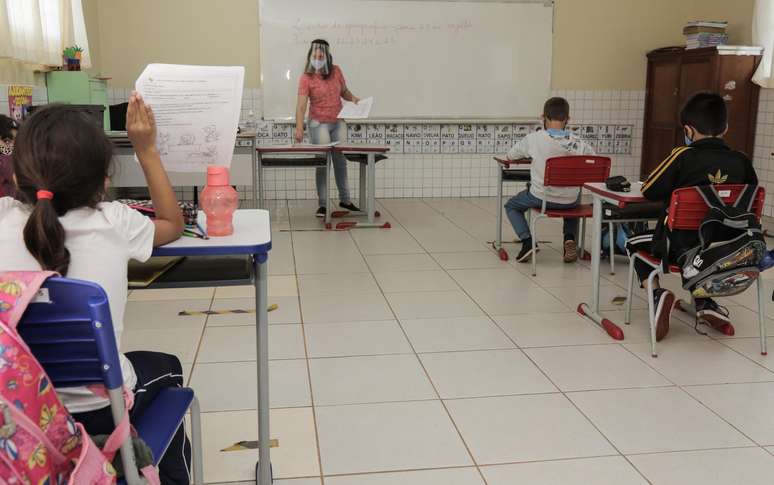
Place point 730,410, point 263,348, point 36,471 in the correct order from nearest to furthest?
point 36,471, point 263,348, point 730,410

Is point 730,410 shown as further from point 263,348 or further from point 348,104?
point 348,104

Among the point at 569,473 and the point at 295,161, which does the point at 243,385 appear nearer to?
the point at 569,473

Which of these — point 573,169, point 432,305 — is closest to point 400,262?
point 432,305

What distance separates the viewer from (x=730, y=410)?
254 centimetres

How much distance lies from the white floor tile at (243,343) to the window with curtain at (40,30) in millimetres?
2173

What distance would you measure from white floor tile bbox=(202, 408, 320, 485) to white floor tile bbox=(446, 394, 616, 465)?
1.68 ft

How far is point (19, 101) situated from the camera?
4375 mm

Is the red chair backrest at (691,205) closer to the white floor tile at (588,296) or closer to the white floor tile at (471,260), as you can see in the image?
the white floor tile at (588,296)

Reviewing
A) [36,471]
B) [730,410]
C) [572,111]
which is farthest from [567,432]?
[572,111]

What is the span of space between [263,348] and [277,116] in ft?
18.1

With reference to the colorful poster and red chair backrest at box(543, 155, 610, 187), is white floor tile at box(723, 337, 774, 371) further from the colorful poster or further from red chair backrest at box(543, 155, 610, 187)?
the colorful poster

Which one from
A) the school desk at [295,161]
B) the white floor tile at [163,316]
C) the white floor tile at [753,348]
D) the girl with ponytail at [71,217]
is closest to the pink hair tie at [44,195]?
the girl with ponytail at [71,217]

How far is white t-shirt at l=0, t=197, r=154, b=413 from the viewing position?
1.27 meters

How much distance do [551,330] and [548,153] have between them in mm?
1508
